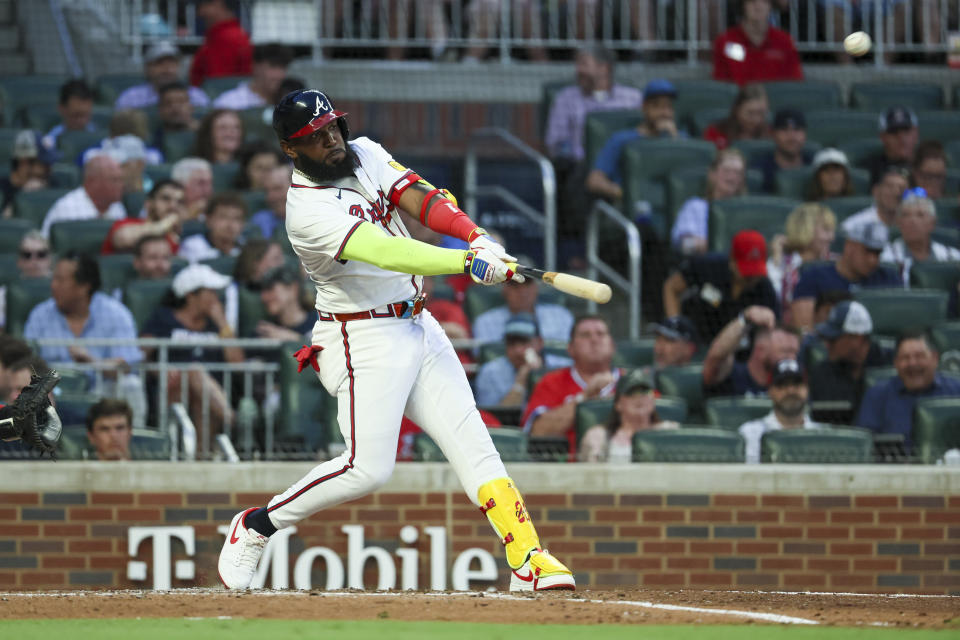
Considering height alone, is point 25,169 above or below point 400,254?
above

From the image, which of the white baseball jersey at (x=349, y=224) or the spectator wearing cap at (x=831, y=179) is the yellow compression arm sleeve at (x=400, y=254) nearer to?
the white baseball jersey at (x=349, y=224)

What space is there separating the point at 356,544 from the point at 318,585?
0.26 metres

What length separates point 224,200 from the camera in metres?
8.66

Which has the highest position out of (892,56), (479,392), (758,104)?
(892,56)

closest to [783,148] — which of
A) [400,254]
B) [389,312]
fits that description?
[389,312]

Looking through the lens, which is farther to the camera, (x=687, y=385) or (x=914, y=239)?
(x=914, y=239)

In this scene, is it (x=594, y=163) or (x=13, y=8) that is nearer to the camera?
(x=594, y=163)

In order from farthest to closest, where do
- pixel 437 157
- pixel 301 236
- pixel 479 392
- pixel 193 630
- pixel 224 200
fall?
pixel 437 157, pixel 224 200, pixel 479 392, pixel 301 236, pixel 193 630

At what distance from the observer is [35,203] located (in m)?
9.31

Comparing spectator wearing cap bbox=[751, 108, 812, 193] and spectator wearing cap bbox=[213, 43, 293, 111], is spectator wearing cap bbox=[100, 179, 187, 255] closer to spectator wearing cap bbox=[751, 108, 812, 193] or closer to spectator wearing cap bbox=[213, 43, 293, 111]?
spectator wearing cap bbox=[213, 43, 293, 111]

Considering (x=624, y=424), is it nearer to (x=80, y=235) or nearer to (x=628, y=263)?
(x=628, y=263)

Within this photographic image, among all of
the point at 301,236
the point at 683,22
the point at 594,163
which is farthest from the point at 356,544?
the point at 683,22

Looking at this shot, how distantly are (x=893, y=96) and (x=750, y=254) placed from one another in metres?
3.67

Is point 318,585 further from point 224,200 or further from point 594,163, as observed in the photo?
point 594,163
